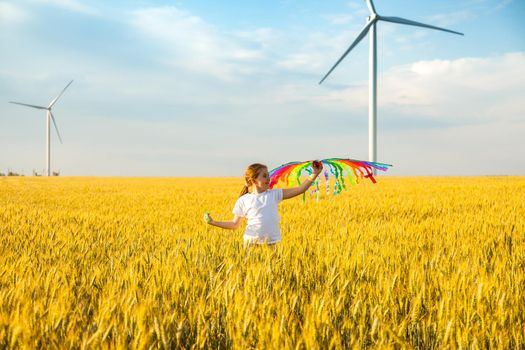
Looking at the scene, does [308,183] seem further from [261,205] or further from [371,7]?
[371,7]

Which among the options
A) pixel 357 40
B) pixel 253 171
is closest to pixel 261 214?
pixel 253 171

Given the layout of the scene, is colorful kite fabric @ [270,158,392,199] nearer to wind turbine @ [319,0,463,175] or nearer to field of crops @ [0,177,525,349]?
field of crops @ [0,177,525,349]

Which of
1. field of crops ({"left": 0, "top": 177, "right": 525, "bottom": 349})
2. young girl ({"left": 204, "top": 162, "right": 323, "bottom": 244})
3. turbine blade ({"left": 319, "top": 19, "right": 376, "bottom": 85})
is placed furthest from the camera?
turbine blade ({"left": 319, "top": 19, "right": 376, "bottom": 85})

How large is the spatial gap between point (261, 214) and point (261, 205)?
0.33 ft

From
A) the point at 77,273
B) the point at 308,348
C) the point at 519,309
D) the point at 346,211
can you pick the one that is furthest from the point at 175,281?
the point at 346,211

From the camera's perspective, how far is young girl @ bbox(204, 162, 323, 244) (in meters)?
5.19

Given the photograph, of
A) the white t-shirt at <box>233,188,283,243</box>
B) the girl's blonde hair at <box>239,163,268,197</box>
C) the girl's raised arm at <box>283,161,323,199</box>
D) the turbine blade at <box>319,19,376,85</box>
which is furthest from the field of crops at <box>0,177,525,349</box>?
the turbine blade at <box>319,19,376,85</box>

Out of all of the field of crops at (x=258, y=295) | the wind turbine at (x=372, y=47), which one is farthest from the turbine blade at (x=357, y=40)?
the field of crops at (x=258, y=295)

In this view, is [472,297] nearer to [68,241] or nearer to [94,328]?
[94,328]

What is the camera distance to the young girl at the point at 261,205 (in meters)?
5.19

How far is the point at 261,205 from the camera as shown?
5184 millimetres

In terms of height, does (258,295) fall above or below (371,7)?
below

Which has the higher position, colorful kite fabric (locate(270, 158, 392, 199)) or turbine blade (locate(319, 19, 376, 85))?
turbine blade (locate(319, 19, 376, 85))

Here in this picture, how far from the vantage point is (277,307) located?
2695 mm
